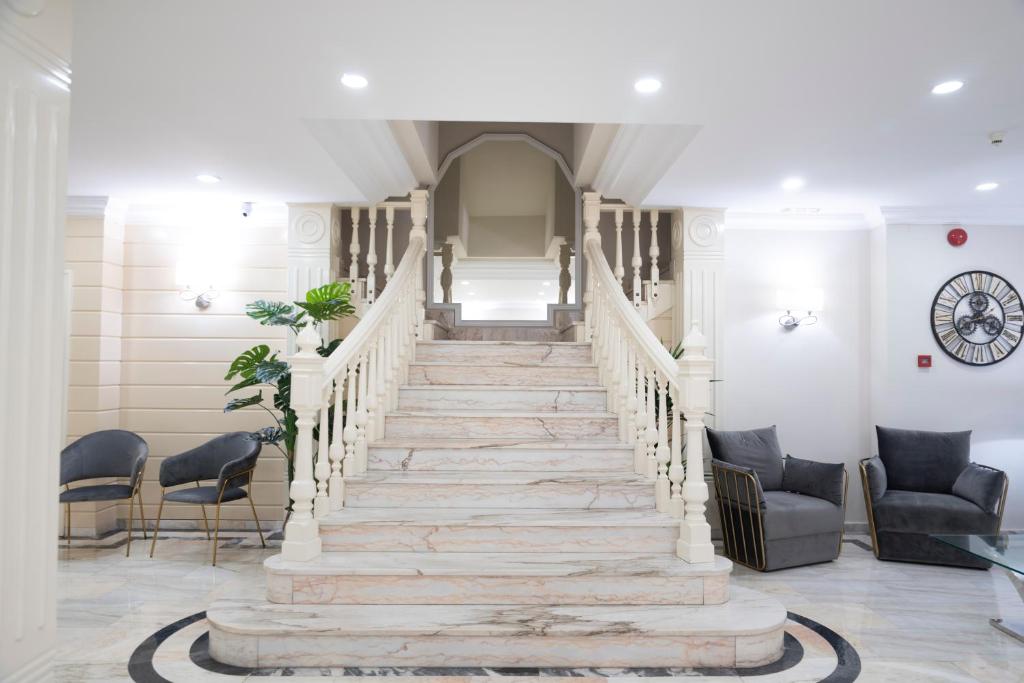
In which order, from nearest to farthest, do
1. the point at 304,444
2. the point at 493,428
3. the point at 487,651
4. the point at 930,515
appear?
1. the point at 487,651
2. the point at 304,444
3. the point at 493,428
4. the point at 930,515

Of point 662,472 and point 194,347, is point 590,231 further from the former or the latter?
point 194,347

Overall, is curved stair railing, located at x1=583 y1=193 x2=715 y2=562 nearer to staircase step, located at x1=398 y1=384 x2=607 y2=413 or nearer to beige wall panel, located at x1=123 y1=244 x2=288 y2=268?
staircase step, located at x1=398 y1=384 x2=607 y2=413

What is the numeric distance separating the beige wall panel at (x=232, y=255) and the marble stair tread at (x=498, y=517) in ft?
9.06

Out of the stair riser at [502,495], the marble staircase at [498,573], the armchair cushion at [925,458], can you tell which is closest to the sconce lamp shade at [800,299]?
the armchair cushion at [925,458]

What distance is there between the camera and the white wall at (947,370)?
540 cm

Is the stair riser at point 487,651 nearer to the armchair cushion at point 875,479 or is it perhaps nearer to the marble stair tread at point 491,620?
Result: the marble stair tread at point 491,620

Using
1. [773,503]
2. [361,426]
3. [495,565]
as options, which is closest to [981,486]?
[773,503]

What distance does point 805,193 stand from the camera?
5039 millimetres

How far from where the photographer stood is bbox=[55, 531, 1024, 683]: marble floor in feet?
9.32

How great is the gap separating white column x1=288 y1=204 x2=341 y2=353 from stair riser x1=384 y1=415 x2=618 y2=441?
59.5 inches

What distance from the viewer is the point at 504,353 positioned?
5.30 meters

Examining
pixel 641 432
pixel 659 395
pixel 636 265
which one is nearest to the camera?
pixel 659 395

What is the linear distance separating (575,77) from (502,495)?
7.38ft

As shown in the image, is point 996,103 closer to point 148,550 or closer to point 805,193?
point 805,193
